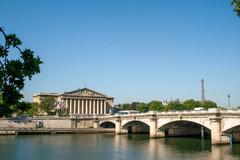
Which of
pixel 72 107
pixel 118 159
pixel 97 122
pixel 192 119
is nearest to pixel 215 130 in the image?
pixel 192 119

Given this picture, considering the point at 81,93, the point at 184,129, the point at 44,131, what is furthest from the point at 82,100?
the point at 184,129

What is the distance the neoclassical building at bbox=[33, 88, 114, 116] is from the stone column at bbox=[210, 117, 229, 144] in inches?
4601

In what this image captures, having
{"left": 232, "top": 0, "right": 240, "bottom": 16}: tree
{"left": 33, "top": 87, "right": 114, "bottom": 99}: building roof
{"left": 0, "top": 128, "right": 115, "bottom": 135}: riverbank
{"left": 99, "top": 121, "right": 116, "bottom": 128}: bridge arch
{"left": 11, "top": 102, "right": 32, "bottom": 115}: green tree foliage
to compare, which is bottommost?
{"left": 0, "top": 128, "right": 115, "bottom": 135}: riverbank

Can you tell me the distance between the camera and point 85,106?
186875 millimetres

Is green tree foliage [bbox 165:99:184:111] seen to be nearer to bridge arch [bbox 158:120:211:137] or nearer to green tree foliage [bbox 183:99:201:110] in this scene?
green tree foliage [bbox 183:99:201:110]

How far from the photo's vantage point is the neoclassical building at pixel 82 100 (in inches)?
7180

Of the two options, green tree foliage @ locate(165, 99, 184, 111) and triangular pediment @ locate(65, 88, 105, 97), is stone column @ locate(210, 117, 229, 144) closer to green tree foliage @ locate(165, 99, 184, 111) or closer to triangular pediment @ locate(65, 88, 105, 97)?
green tree foliage @ locate(165, 99, 184, 111)

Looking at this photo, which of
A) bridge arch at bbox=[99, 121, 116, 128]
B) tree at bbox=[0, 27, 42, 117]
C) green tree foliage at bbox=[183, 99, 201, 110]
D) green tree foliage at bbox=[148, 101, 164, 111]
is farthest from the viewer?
green tree foliage at bbox=[148, 101, 164, 111]

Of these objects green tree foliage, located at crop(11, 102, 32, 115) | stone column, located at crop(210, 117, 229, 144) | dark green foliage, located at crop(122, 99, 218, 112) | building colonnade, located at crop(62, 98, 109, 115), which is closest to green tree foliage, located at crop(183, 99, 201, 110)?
dark green foliage, located at crop(122, 99, 218, 112)

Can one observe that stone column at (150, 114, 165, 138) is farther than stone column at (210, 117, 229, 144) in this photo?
Yes

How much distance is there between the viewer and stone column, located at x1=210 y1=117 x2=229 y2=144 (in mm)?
70438

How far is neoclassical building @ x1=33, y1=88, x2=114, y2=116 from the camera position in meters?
182

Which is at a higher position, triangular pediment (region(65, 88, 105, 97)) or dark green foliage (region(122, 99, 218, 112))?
triangular pediment (region(65, 88, 105, 97))

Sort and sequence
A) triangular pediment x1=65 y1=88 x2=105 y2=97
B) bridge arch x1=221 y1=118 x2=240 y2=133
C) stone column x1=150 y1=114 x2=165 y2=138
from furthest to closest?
triangular pediment x1=65 y1=88 x2=105 y2=97 < stone column x1=150 y1=114 x2=165 y2=138 < bridge arch x1=221 y1=118 x2=240 y2=133
